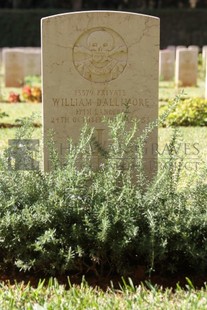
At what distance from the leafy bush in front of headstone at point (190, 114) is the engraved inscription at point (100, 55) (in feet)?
15.4

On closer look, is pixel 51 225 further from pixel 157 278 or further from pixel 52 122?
pixel 52 122

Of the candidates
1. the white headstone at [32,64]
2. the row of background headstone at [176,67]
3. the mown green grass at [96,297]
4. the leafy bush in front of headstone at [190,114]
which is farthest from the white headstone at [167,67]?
the mown green grass at [96,297]

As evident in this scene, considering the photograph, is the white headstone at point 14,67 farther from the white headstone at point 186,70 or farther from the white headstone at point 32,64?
the white headstone at point 186,70

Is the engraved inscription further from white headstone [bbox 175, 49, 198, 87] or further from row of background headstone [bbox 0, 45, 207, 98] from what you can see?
white headstone [bbox 175, 49, 198, 87]

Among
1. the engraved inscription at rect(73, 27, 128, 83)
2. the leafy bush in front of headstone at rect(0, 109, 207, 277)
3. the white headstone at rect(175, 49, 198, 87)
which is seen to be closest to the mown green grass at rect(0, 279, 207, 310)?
the leafy bush in front of headstone at rect(0, 109, 207, 277)

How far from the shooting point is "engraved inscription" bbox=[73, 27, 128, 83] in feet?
20.3

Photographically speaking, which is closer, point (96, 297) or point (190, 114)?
point (96, 297)

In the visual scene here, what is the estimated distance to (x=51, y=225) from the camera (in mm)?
4648

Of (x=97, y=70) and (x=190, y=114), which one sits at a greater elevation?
(x=97, y=70)

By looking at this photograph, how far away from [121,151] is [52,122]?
1.36 m

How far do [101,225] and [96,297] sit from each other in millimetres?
442

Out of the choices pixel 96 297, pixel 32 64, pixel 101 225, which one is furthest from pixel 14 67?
pixel 96 297

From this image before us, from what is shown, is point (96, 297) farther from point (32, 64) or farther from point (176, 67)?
point (32, 64)

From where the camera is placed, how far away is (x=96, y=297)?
4.32 metres
